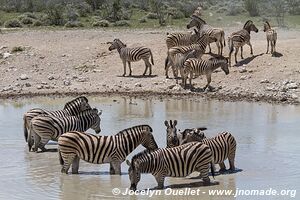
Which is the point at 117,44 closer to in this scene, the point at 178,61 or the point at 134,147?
the point at 178,61

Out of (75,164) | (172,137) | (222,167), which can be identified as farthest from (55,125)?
(222,167)

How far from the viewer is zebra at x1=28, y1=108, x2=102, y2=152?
48.7ft

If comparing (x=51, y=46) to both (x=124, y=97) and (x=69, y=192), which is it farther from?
(x=69, y=192)

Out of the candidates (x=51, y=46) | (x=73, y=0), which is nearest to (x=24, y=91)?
(x=51, y=46)

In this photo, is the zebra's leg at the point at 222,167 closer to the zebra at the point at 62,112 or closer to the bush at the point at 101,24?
the zebra at the point at 62,112

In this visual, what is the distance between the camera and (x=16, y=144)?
1575 cm

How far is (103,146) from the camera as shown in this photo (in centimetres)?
1281

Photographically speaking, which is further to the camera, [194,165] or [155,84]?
[155,84]

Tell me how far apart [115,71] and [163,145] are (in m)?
10.7

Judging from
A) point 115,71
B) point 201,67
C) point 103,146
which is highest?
point 201,67

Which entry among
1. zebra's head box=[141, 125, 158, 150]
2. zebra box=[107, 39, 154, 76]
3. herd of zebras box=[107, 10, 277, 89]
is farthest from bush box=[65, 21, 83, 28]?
zebra's head box=[141, 125, 158, 150]

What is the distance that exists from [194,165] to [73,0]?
126 ft

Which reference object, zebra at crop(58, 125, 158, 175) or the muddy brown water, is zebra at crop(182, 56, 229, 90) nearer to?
the muddy brown water

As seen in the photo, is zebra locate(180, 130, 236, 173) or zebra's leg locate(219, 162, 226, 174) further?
zebra's leg locate(219, 162, 226, 174)
